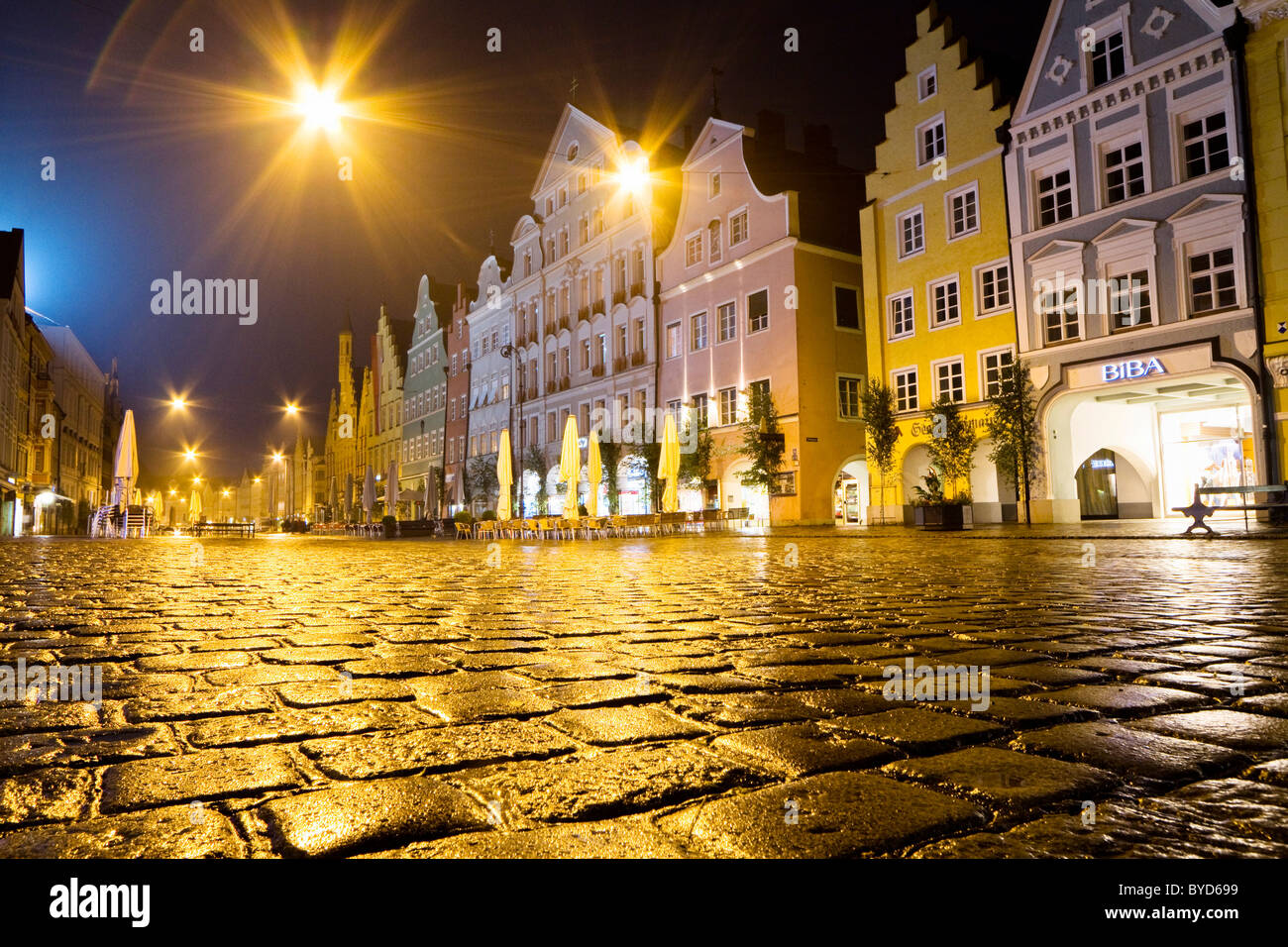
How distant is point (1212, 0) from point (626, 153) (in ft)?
84.3

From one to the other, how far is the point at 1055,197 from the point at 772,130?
50.5 ft

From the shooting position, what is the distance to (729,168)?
113 ft

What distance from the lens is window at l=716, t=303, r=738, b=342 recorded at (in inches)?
1334

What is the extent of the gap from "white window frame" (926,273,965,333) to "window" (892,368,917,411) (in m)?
1.68

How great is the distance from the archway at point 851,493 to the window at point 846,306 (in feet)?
17.6

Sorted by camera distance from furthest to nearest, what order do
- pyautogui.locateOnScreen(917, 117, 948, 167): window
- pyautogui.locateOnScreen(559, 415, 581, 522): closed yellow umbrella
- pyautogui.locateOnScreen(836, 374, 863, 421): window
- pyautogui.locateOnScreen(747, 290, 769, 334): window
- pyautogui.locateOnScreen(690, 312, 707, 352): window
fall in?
pyautogui.locateOnScreen(690, 312, 707, 352): window < pyautogui.locateOnScreen(747, 290, 769, 334): window < pyautogui.locateOnScreen(836, 374, 863, 421): window < pyautogui.locateOnScreen(917, 117, 948, 167): window < pyautogui.locateOnScreen(559, 415, 581, 522): closed yellow umbrella

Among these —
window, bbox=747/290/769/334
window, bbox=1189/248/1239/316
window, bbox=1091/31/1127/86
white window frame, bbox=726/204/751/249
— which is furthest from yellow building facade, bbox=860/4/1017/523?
white window frame, bbox=726/204/751/249

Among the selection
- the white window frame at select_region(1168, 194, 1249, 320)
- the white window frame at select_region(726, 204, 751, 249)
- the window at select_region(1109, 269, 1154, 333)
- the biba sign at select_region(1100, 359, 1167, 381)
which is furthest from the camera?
the white window frame at select_region(726, 204, 751, 249)

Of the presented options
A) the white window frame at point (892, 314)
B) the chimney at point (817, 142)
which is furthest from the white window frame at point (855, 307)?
the chimney at point (817, 142)

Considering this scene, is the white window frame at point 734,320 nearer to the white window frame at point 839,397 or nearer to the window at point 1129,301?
the white window frame at point 839,397

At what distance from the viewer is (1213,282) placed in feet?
66.1

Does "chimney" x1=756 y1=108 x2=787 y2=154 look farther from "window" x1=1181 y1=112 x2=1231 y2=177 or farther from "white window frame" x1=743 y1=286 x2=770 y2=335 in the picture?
"window" x1=1181 y1=112 x2=1231 y2=177

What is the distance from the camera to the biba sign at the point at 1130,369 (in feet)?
69.3

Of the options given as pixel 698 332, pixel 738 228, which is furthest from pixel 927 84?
pixel 698 332
